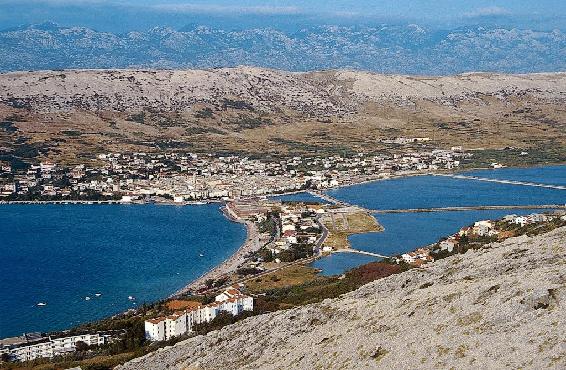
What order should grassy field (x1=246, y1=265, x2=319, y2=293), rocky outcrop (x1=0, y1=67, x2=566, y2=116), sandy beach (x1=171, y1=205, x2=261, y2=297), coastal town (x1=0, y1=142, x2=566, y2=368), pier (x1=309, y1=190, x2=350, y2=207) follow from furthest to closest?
Result: 1. rocky outcrop (x1=0, y1=67, x2=566, y2=116)
2. pier (x1=309, y1=190, x2=350, y2=207)
3. sandy beach (x1=171, y1=205, x2=261, y2=297)
4. grassy field (x1=246, y1=265, x2=319, y2=293)
5. coastal town (x1=0, y1=142, x2=566, y2=368)

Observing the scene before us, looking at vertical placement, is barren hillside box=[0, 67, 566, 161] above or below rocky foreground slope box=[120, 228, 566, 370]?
below

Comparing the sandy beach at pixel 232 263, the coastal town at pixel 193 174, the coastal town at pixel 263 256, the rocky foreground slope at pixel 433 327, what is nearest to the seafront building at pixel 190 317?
the coastal town at pixel 263 256

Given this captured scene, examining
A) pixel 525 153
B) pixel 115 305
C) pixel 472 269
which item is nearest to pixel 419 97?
pixel 525 153

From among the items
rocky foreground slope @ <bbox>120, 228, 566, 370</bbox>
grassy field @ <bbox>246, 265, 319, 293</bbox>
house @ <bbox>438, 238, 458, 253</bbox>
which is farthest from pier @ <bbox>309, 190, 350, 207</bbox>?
rocky foreground slope @ <bbox>120, 228, 566, 370</bbox>

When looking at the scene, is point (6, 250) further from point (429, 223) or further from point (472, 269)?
point (472, 269)

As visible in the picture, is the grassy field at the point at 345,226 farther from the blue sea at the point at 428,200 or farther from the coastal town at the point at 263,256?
the blue sea at the point at 428,200

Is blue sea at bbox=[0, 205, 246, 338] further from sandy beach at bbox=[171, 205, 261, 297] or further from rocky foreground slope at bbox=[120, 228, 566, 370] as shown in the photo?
rocky foreground slope at bbox=[120, 228, 566, 370]
